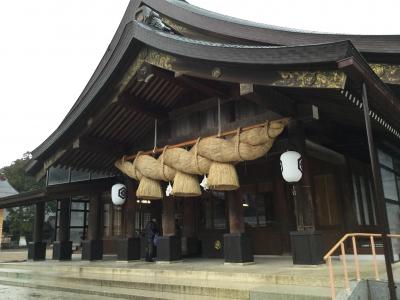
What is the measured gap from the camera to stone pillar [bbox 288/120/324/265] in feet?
21.2

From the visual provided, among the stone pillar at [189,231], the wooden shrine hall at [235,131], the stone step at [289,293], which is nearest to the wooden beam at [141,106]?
the wooden shrine hall at [235,131]

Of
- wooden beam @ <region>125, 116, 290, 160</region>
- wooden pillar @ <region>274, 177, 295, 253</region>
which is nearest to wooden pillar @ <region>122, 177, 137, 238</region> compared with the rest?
wooden beam @ <region>125, 116, 290, 160</region>

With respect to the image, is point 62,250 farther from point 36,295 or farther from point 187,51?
point 187,51

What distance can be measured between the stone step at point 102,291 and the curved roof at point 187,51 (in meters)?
3.55

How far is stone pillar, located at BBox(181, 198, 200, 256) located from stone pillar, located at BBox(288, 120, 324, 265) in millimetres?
5186

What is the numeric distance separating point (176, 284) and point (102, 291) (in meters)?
1.56

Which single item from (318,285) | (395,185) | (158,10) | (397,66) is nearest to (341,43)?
(397,66)

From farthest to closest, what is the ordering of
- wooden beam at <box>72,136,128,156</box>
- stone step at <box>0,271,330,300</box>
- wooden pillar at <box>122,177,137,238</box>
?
wooden pillar at <box>122,177,137,238</box>
wooden beam at <box>72,136,128,156</box>
stone step at <box>0,271,330,300</box>

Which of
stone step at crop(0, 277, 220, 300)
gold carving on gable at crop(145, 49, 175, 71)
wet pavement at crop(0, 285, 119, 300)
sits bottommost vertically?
wet pavement at crop(0, 285, 119, 300)

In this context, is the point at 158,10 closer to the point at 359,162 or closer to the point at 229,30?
the point at 229,30

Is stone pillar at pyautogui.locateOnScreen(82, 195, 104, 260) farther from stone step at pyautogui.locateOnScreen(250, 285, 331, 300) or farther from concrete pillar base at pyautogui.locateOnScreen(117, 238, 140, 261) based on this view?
stone step at pyautogui.locateOnScreen(250, 285, 331, 300)

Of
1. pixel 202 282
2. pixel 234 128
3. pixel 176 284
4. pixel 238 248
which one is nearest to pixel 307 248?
pixel 238 248

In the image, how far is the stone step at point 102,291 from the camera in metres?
6.00

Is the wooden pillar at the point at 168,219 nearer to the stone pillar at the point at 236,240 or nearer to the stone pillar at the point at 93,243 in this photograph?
the stone pillar at the point at 236,240
